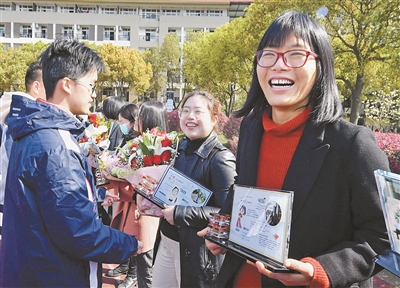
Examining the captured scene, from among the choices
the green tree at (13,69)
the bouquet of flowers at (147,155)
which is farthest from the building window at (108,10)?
the bouquet of flowers at (147,155)

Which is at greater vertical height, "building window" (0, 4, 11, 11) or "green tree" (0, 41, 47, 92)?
"building window" (0, 4, 11, 11)

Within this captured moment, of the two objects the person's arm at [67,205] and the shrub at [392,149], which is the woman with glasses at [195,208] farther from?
the shrub at [392,149]

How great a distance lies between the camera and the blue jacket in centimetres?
151

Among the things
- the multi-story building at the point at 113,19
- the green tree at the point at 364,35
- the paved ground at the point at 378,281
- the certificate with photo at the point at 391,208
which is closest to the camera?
the certificate with photo at the point at 391,208

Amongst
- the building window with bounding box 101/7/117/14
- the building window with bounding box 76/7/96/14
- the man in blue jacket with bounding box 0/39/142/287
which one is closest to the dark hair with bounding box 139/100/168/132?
the man in blue jacket with bounding box 0/39/142/287

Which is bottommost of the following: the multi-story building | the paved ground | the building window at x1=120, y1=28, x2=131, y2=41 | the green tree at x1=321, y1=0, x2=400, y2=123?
the paved ground

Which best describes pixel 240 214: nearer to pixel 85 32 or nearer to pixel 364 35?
pixel 364 35

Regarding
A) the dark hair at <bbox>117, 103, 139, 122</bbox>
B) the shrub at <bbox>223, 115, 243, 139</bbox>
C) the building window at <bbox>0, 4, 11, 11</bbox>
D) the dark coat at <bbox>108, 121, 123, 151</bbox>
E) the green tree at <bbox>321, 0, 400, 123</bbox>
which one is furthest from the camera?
the building window at <bbox>0, 4, 11, 11</bbox>

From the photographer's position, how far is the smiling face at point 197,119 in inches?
98.2

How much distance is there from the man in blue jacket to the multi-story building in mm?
42435

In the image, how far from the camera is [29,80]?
11.2 feet

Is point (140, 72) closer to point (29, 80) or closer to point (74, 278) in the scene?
point (29, 80)

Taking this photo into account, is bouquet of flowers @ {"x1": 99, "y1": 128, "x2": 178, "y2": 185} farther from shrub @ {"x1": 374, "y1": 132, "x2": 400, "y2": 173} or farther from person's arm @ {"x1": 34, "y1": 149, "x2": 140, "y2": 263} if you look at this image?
shrub @ {"x1": 374, "y1": 132, "x2": 400, "y2": 173}

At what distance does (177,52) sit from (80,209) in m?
31.9
